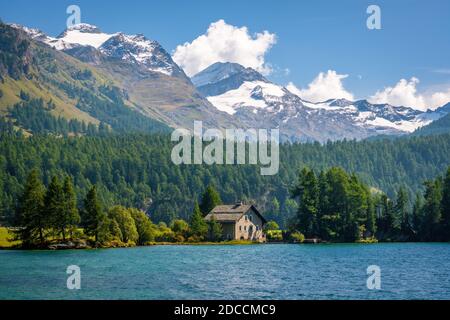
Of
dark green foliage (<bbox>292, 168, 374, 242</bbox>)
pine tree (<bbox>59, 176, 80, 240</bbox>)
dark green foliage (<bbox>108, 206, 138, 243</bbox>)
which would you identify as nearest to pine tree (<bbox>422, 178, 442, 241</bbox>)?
dark green foliage (<bbox>292, 168, 374, 242</bbox>)

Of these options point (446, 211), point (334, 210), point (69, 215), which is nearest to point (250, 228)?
point (334, 210)

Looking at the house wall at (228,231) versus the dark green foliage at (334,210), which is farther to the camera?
the house wall at (228,231)

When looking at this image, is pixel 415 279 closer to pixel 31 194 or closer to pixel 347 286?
pixel 347 286

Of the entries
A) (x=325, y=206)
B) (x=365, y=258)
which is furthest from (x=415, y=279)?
(x=325, y=206)

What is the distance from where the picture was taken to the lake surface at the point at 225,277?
158 ft

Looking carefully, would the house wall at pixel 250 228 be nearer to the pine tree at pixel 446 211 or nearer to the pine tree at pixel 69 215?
the pine tree at pixel 446 211

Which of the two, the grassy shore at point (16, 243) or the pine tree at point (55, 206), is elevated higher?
the pine tree at point (55, 206)

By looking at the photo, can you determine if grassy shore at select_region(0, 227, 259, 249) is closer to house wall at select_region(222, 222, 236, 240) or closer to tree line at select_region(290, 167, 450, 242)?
house wall at select_region(222, 222, 236, 240)

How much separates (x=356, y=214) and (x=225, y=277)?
81000mm

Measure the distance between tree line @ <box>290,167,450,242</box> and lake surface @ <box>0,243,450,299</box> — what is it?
51057mm

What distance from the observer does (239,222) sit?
14500 centimetres

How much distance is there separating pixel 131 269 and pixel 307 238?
244ft

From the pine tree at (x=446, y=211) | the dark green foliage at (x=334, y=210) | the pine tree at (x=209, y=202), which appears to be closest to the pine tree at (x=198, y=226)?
the pine tree at (x=209, y=202)

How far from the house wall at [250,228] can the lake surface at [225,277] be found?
60.3 metres
